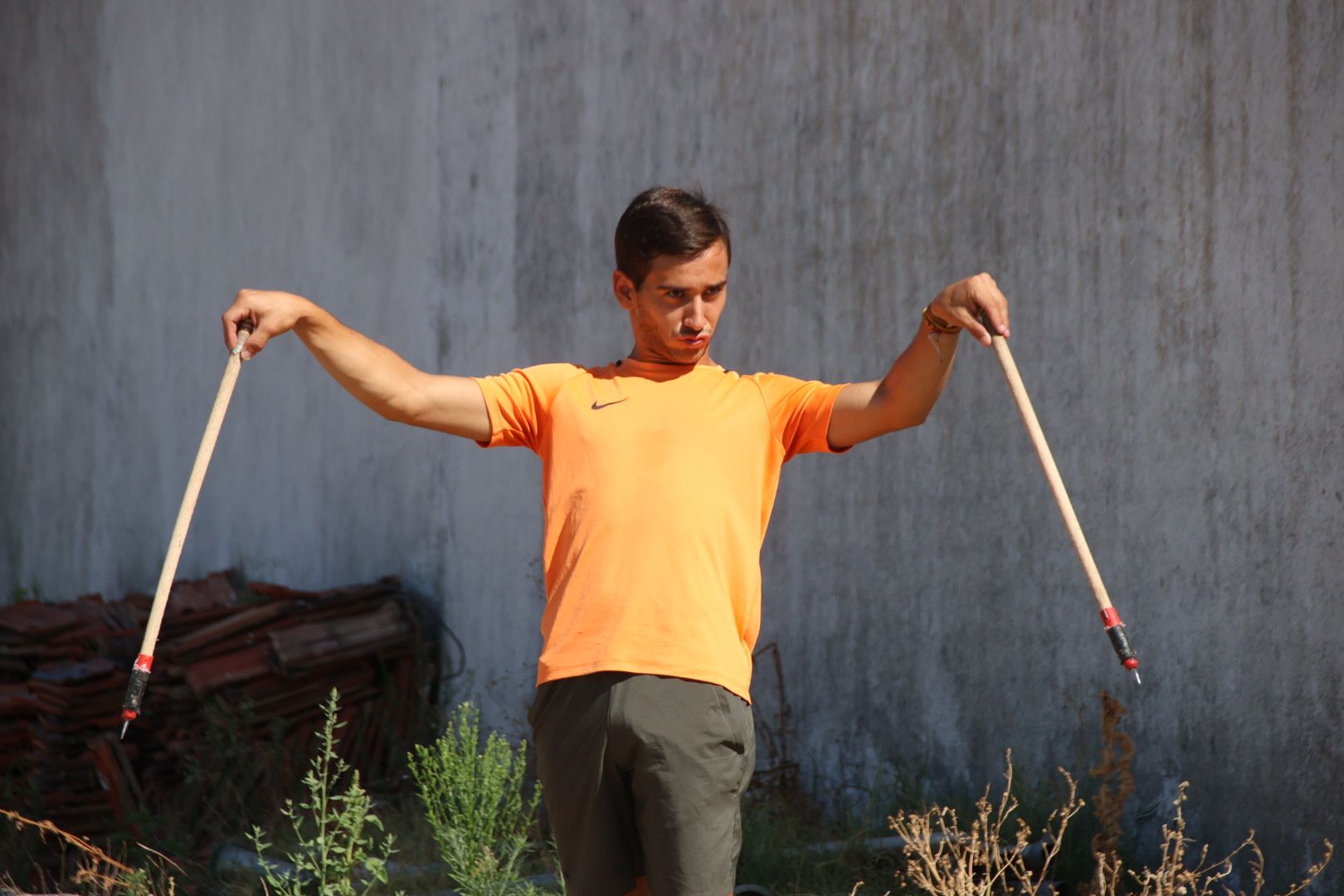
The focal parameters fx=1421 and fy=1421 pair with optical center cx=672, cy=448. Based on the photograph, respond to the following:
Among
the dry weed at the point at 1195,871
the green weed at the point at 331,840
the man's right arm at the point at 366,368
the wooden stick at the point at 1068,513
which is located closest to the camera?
the wooden stick at the point at 1068,513

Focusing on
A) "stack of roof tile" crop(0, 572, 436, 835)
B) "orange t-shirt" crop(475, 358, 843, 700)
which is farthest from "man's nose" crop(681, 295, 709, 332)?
"stack of roof tile" crop(0, 572, 436, 835)

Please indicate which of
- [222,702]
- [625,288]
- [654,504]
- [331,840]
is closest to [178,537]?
[654,504]

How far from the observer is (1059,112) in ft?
16.1

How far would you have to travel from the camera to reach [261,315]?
9.32 ft

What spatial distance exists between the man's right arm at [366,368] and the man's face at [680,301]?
0.39 metres

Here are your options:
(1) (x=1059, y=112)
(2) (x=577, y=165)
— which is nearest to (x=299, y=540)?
(2) (x=577, y=165)

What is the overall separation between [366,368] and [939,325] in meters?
1.18

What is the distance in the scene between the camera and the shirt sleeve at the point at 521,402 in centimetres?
303

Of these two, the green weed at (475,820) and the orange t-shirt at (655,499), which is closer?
the orange t-shirt at (655,499)

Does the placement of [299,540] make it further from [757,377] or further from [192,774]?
[757,377]

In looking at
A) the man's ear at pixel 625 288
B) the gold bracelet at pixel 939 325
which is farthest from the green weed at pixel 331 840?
the gold bracelet at pixel 939 325

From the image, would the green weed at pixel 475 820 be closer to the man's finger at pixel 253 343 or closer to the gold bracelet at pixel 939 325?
the man's finger at pixel 253 343

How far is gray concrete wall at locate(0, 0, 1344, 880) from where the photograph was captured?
4238 millimetres

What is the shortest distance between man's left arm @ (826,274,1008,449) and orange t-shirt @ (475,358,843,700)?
0.19 ft
